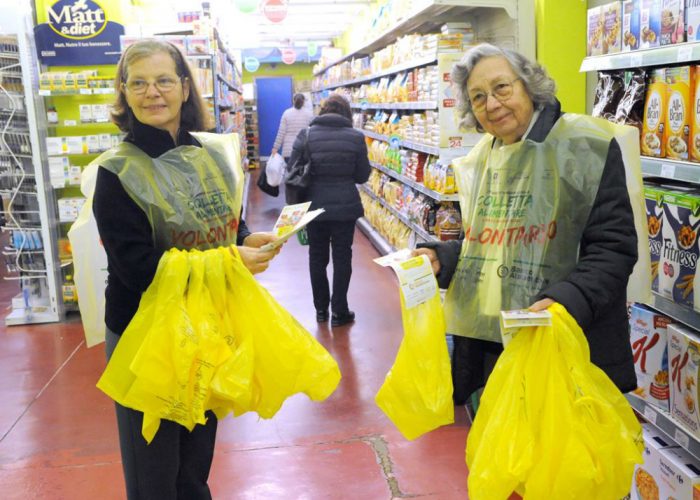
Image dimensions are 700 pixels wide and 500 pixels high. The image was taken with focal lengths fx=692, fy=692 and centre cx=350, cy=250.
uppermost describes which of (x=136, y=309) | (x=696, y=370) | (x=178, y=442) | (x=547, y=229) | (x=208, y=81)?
(x=208, y=81)

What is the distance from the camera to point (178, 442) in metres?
2.10

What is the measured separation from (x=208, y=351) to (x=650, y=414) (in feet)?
4.89

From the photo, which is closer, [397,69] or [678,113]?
[678,113]

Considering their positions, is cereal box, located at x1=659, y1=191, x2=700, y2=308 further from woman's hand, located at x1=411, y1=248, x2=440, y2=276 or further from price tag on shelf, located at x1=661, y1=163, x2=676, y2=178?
woman's hand, located at x1=411, y1=248, x2=440, y2=276

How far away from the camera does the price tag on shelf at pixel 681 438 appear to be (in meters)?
2.09

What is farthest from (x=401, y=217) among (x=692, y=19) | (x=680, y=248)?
(x=692, y=19)

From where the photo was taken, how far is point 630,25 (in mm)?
2328

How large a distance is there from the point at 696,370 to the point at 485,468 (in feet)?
2.60

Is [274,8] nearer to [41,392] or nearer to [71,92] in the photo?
[71,92]

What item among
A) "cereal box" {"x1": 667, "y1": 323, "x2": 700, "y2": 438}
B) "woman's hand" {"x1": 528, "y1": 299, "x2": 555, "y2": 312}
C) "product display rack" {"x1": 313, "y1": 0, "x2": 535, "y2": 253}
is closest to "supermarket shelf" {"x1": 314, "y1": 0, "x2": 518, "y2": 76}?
"product display rack" {"x1": 313, "y1": 0, "x2": 535, "y2": 253}

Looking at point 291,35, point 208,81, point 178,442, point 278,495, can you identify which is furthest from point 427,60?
point 291,35

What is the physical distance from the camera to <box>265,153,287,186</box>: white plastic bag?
294 inches

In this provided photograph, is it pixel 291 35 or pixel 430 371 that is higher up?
pixel 291 35

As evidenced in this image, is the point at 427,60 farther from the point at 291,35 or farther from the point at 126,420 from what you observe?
the point at 291,35
